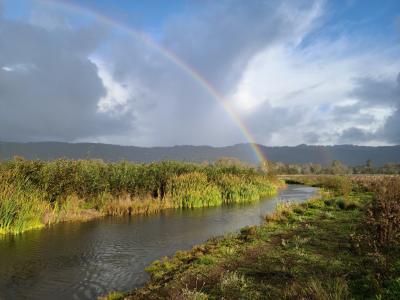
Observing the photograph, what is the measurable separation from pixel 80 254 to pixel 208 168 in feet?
80.2

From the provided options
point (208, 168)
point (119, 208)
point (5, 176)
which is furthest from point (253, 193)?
point (5, 176)

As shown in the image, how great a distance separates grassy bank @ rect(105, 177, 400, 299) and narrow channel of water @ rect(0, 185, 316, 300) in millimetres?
Answer: 1387

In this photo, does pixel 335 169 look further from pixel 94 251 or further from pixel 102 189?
pixel 94 251

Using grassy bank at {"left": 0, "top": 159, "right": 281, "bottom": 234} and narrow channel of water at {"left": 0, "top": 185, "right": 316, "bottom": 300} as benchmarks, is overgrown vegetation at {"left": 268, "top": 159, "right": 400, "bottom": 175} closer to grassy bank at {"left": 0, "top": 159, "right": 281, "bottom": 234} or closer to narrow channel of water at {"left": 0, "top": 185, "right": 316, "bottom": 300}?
grassy bank at {"left": 0, "top": 159, "right": 281, "bottom": 234}

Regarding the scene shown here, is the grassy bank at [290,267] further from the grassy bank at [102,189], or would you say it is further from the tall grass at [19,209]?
the grassy bank at [102,189]

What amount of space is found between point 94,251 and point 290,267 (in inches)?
365

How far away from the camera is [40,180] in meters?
21.6

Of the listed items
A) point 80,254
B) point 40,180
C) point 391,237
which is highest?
point 40,180

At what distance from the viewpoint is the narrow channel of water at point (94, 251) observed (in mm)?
11305

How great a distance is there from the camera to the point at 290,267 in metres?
10.1

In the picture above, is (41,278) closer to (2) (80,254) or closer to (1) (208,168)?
(2) (80,254)

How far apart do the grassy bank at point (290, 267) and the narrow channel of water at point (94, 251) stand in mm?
1387

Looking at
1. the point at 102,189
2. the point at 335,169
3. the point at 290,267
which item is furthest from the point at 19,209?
the point at 335,169

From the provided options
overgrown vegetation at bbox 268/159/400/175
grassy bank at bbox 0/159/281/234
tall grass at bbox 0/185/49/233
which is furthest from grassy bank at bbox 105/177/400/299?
overgrown vegetation at bbox 268/159/400/175
